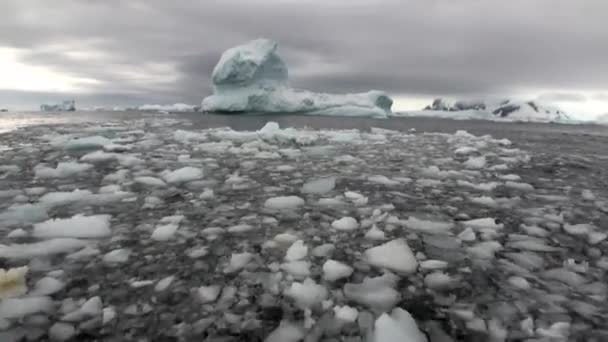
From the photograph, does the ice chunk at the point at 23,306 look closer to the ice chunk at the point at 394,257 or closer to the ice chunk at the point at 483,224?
the ice chunk at the point at 394,257

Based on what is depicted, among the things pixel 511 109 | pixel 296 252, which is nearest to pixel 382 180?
pixel 296 252

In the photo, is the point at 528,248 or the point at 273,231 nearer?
the point at 528,248

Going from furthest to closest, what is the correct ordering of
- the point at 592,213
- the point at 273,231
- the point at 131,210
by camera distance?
1. the point at 592,213
2. the point at 131,210
3. the point at 273,231

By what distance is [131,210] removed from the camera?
3.29 meters

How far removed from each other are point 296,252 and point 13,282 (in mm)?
1526

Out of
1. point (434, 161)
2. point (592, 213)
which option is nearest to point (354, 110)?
point (434, 161)

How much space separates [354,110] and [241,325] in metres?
46.1

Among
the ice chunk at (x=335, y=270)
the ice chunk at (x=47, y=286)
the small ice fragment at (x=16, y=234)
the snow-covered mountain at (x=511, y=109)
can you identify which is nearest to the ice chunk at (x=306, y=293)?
the ice chunk at (x=335, y=270)

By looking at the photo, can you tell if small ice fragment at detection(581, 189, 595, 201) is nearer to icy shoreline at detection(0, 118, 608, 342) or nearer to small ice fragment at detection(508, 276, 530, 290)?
icy shoreline at detection(0, 118, 608, 342)

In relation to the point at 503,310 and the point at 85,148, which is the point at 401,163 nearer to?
the point at 503,310

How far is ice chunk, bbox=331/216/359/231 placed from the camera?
2.95 m

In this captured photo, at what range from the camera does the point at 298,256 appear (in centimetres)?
240

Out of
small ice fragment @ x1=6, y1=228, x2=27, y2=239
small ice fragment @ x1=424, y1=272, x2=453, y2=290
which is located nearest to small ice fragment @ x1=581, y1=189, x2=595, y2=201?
small ice fragment @ x1=424, y1=272, x2=453, y2=290

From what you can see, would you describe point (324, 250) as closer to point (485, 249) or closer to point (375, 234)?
point (375, 234)
